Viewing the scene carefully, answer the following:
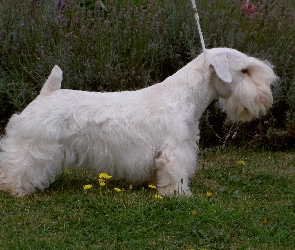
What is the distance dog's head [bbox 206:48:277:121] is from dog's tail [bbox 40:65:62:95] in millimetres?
1342

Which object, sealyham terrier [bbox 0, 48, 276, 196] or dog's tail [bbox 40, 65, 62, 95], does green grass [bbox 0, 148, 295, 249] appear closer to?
sealyham terrier [bbox 0, 48, 276, 196]

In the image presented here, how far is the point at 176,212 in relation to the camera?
5133 mm

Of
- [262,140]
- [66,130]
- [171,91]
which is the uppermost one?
[171,91]

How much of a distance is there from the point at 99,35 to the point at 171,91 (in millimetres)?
2401

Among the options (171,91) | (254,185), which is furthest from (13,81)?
(254,185)

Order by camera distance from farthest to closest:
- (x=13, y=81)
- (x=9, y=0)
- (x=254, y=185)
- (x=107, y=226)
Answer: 1. (x=9, y=0)
2. (x=13, y=81)
3. (x=254, y=185)
4. (x=107, y=226)

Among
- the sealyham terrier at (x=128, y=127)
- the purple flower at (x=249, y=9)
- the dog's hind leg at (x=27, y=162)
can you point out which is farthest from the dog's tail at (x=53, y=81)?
the purple flower at (x=249, y=9)

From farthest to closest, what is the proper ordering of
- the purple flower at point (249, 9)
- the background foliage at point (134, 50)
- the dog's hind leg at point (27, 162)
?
the purple flower at point (249, 9) < the background foliage at point (134, 50) < the dog's hind leg at point (27, 162)

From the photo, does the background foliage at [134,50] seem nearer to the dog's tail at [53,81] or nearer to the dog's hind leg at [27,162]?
the dog's tail at [53,81]

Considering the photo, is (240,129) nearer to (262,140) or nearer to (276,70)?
(262,140)

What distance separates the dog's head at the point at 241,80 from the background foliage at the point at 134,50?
1822 mm

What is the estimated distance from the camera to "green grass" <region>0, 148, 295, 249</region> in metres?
4.75

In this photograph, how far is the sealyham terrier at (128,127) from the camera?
18.4 ft

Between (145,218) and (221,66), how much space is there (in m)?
1.49
